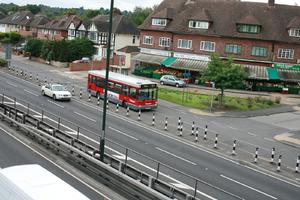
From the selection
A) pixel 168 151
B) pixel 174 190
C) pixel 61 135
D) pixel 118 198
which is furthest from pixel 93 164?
pixel 168 151

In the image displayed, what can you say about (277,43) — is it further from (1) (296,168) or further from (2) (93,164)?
(2) (93,164)

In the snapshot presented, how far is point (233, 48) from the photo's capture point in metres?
63.5

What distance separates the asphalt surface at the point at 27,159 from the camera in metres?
17.6

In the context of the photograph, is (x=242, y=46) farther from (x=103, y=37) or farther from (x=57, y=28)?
(x=57, y=28)

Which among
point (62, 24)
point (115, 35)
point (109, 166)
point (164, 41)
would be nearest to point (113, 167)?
point (109, 166)

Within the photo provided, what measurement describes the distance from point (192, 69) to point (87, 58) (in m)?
23.5

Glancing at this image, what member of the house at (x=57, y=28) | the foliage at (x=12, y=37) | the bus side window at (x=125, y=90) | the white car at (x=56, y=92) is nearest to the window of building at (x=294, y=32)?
the bus side window at (x=125, y=90)

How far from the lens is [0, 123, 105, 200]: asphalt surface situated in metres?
17.6

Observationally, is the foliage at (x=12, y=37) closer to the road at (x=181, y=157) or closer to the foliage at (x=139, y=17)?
the foliage at (x=139, y=17)

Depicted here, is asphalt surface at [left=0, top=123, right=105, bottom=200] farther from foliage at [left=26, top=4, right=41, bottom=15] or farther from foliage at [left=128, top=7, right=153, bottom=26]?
foliage at [left=26, top=4, right=41, bottom=15]

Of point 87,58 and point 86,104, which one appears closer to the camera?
point 86,104

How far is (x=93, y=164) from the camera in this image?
18.8 metres

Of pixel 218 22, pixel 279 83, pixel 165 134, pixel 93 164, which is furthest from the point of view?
pixel 218 22

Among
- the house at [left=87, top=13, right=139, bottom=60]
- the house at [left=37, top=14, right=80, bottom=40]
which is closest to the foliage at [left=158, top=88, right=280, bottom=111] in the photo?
the house at [left=87, top=13, right=139, bottom=60]
